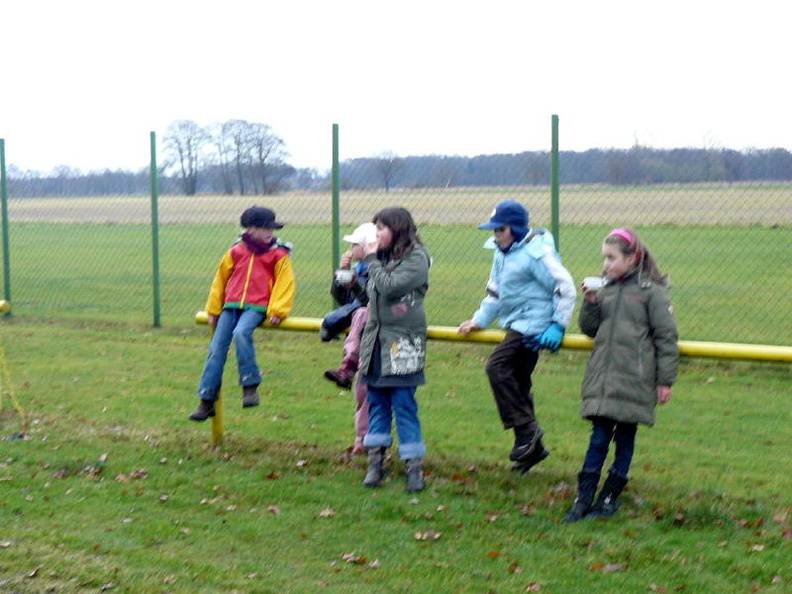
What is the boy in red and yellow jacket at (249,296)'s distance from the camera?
743cm

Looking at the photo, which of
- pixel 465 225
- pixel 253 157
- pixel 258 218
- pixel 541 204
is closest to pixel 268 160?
pixel 253 157

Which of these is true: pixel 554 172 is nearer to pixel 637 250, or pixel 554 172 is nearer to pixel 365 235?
pixel 365 235

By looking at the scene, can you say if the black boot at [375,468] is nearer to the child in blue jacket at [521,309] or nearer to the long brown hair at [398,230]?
the child in blue jacket at [521,309]

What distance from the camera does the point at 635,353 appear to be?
5.80 metres

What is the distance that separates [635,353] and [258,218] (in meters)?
2.72

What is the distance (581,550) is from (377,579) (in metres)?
1.03

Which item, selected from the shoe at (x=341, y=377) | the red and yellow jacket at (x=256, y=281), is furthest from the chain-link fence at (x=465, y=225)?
the shoe at (x=341, y=377)

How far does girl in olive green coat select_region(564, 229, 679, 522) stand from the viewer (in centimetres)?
579

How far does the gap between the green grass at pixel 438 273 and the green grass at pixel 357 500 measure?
3292 millimetres

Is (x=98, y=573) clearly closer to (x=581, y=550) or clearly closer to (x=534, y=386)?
(x=581, y=550)

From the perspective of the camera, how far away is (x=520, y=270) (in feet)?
21.2

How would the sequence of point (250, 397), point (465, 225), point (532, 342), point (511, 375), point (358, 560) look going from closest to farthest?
point (358, 560) < point (532, 342) < point (511, 375) < point (250, 397) < point (465, 225)

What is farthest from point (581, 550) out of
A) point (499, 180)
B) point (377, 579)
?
point (499, 180)

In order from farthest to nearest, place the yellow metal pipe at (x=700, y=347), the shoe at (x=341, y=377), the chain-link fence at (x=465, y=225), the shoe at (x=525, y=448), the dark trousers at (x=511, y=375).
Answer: the chain-link fence at (x=465, y=225)
the shoe at (x=341, y=377)
the shoe at (x=525, y=448)
the dark trousers at (x=511, y=375)
the yellow metal pipe at (x=700, y=347)
